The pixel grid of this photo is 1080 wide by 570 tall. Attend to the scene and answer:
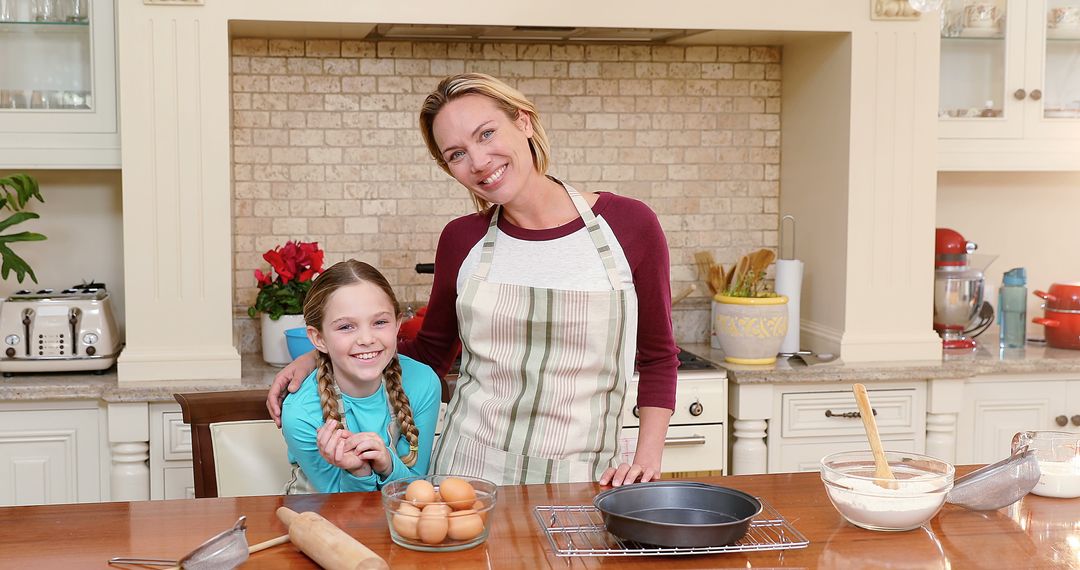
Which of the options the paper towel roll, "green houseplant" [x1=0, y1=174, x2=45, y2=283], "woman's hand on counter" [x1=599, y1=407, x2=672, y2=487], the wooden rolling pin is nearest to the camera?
the wooden rolling pin

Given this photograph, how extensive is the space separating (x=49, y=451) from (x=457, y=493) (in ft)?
6.65

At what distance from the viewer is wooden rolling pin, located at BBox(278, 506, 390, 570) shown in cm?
137

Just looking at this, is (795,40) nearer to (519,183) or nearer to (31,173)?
(519,183)

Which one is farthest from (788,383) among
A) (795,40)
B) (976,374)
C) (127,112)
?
(127,112)

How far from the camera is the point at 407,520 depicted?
58.7 inches

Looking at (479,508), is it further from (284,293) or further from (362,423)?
(284,293)

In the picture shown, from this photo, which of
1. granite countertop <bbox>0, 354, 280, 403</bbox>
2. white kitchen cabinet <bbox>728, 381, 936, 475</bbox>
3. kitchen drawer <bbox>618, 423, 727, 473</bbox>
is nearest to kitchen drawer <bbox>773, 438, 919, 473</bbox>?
white kitchen cabinet <bbox>728, 381, 936, 475</bbox>

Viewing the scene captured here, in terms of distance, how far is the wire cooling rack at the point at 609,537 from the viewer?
1.46 m

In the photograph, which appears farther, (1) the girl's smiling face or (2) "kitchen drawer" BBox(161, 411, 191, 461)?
(2) "kitchen drawer" BBox(161, 411, 191, 461)

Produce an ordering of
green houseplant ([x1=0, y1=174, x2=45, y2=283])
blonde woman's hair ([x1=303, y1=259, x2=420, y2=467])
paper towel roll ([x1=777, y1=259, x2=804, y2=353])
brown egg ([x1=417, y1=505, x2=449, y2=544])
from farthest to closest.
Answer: paper towel roll ([x1=777, y1=259, x2=804, y2=353]), green houseplant ([x1=0, y1=174, x2=45, y2=283]), blonde woman's hair ([x1=303, y1=259, x2=420, y2=467]), brown egg ([x1=417, y1=505, x2=449, y2=544])

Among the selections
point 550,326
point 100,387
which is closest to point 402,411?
point 550,326

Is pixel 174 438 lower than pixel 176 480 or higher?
higher

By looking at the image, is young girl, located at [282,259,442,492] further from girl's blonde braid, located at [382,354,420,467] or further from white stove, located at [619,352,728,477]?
white stove, located at [619,352,728,477]

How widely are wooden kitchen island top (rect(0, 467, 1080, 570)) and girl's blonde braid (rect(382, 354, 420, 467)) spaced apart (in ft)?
0.89
